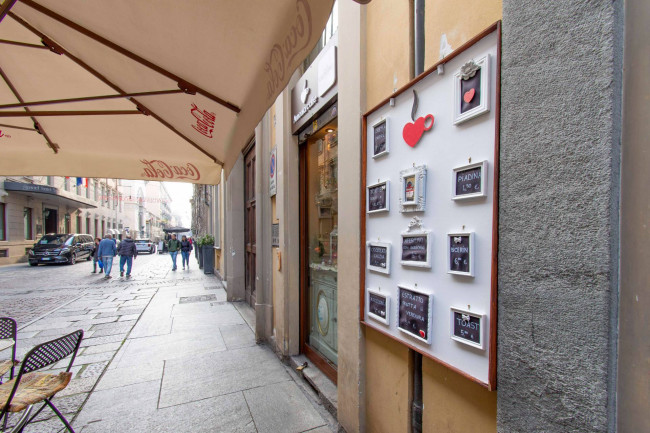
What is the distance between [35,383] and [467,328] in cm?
314

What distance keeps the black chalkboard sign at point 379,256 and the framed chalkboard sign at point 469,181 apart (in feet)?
2.41

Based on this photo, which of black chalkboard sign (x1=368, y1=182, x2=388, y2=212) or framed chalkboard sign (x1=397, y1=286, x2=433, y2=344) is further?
black chalkboard sign (x1=368, y1=182, x2=388, y2=212)

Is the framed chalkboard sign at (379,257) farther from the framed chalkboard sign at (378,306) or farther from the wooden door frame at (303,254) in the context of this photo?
the wooden door frame at (303,254)

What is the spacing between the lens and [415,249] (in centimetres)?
193

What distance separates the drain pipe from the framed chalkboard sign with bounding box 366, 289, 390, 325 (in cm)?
30

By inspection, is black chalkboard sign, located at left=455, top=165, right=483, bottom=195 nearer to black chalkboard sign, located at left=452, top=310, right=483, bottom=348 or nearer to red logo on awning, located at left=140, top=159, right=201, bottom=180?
black chalkboard sign, located at left=452, top=310, right=483, bottom=348

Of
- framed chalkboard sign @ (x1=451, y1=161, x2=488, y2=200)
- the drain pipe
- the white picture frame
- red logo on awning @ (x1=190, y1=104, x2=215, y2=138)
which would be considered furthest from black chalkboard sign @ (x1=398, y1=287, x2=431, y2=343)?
red logo on awning @ (x1=190, y1=104, x2=215, y2=138)

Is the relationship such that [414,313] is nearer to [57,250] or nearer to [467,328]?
[467,328]

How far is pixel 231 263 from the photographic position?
8.42 m

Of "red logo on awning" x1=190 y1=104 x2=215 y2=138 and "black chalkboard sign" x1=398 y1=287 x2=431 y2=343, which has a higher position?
"red logo on awning" x1=190 y1=104 x2=215 y2=138

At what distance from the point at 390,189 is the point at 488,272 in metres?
0.90

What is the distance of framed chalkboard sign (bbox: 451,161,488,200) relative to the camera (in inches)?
58.4

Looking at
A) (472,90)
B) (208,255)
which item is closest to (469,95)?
(472,90)

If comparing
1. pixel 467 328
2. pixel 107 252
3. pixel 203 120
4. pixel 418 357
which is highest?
pixel 203 120
